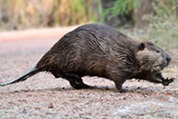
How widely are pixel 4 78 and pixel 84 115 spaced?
302 cm

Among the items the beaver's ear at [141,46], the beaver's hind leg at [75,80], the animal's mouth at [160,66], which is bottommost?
the beaver's hind leg at [75,80]

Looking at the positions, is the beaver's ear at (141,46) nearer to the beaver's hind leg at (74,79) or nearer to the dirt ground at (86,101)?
the dirt ground at (86,101)

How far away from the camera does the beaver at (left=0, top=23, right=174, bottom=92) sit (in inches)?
225

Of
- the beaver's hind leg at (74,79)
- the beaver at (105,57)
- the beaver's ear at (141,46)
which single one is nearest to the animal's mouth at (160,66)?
the beaver at (105,57)

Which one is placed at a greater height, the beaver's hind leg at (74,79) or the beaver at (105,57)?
the beaver at (105,57)

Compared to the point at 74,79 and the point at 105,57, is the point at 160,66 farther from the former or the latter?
the point at 74,79

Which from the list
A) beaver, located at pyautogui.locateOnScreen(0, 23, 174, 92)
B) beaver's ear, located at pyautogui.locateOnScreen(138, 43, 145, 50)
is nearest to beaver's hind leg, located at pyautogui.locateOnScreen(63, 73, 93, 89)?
beaver, located at pyautogui.locateOnScreen(0, 23, 174, 92)

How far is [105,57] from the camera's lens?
577 cm

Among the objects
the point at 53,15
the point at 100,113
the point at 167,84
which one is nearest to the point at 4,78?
the point at 167,84

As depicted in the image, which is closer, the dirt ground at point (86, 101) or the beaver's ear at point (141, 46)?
the dirt ground at point (86, 101)

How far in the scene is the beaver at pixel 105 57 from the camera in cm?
572

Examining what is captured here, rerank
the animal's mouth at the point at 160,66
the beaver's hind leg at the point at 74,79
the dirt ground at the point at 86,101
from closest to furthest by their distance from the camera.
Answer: the dirt ground at the point at 86,101
the animal's mouth at the point at 160,66
the beaver's hind leg at the point at 74,79

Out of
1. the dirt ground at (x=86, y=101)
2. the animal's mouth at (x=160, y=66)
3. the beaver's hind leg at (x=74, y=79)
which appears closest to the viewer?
the dirt ground at (x=86, y=101)

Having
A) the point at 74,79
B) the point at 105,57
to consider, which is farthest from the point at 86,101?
the point at 74,79
